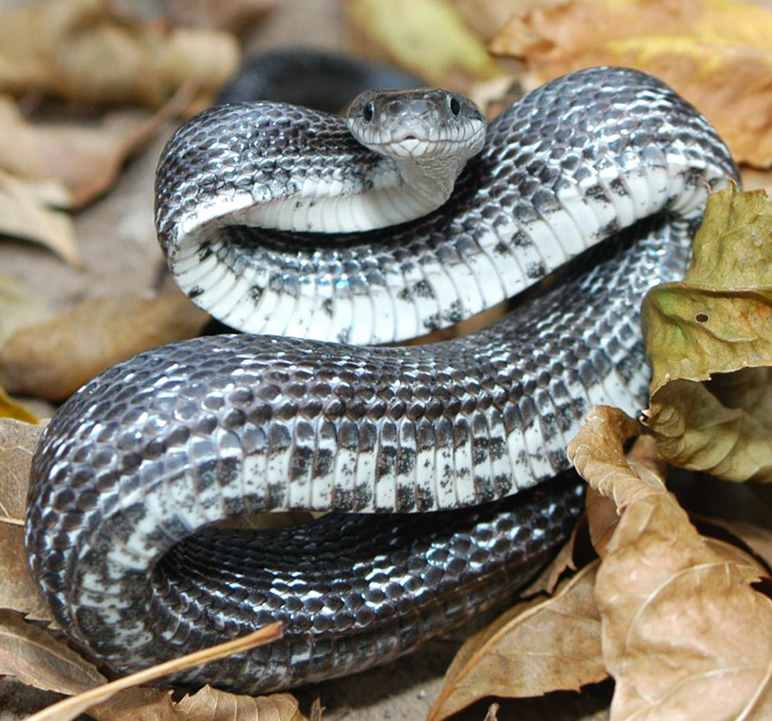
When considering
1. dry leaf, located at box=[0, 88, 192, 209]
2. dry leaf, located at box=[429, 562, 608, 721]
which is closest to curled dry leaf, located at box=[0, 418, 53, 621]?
dry leaf, located at box=[429, 562, 608, 721]

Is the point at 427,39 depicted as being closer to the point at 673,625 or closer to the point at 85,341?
the point at 85,341

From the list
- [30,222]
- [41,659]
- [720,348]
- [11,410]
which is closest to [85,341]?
[11,410]

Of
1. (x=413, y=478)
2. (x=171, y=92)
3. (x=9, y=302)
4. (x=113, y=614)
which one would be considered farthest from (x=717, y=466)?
(x=171, y=92)

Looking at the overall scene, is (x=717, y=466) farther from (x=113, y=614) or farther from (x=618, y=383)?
(x=113, y=614)

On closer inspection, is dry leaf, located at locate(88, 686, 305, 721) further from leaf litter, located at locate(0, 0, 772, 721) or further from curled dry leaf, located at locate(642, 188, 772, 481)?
curled dry leaf, located at locate(642, 188, 772, 481)

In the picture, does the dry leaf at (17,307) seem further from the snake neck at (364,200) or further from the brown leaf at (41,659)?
the brown leaf at (41,659)
